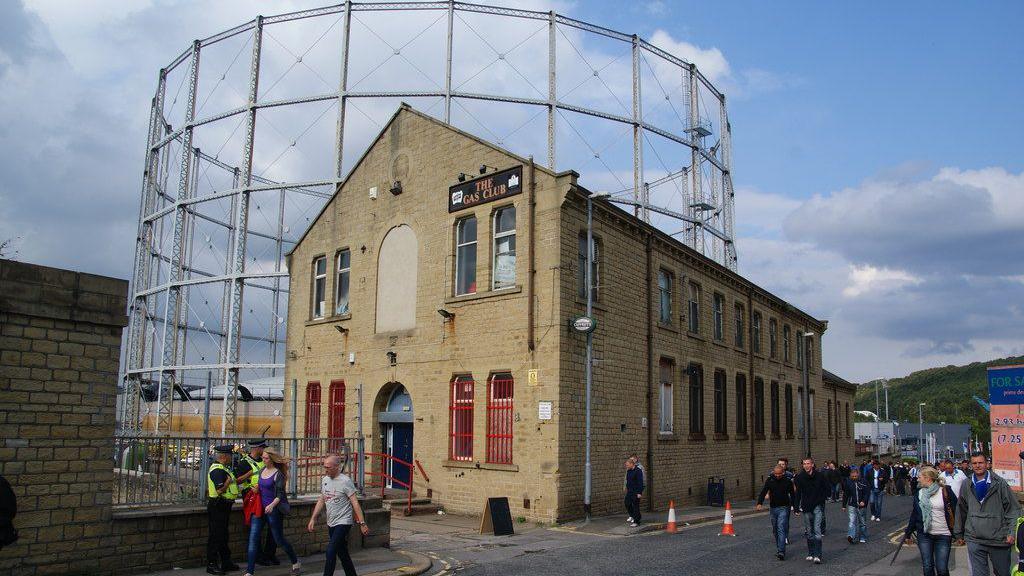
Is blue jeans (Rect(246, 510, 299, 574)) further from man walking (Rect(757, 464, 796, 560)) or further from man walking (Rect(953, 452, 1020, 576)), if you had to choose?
man walking (Rect(953, 452, 1020, 576))

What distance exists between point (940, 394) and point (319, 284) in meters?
148

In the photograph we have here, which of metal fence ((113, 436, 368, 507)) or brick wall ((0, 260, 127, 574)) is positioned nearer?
brick wall ((0, 260, 127, 574))

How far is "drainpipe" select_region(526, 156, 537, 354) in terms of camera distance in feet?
60.6

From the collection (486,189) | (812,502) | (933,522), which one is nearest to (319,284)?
(486,189)

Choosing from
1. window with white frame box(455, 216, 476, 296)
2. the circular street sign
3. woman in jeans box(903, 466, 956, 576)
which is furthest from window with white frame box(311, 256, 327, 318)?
woman in jeans box(903, 466, 956, 576)

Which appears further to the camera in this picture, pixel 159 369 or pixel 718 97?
pixel 718 97

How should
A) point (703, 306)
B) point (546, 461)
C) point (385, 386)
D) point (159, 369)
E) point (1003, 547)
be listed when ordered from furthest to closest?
point (159, 369), point (703, 306), point (385, 386), point (546, 461), point (1003, 547)

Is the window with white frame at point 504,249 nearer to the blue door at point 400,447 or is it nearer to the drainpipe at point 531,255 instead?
the drainpipe at point 531,255

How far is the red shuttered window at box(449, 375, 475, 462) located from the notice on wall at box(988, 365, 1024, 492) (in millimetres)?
13413

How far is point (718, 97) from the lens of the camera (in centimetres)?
5091

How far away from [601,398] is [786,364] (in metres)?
18.5

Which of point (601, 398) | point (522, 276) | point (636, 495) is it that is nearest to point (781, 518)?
point (636, 495)

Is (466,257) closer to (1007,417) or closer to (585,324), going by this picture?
(585,324)

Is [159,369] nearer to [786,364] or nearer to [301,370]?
[301,370]
